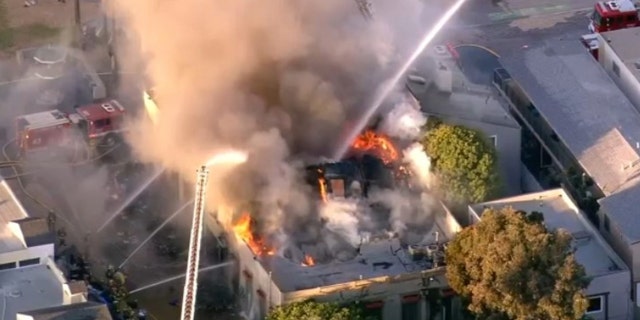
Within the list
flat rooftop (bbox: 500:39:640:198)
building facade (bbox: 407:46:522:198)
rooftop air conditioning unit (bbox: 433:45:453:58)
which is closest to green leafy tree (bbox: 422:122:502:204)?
building facade (bbox: 407:46:522:198)

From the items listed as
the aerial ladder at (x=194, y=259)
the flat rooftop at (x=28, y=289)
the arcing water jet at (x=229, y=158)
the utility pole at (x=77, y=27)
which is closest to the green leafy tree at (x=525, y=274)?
the aerial ladder at (x=194, y=259)

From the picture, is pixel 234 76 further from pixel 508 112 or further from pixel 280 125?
pixel 508 112

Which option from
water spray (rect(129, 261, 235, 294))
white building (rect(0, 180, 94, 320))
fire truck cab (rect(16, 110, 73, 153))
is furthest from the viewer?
fire truck cab (rect(16, 110, 73, 153))

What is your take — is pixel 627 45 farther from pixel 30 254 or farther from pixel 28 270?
pixel 28 270

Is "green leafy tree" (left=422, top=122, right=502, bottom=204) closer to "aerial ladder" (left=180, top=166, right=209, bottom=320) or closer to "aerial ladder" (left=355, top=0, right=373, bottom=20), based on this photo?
"aerial ladder" (left=355, top=0, right=373, bottom=20)

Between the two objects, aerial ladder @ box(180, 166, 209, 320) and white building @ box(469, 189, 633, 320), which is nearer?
aerial ladder @ box(180, 166, 209, 320)

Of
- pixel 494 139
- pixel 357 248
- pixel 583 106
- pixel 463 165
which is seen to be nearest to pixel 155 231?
pixel 357 248
